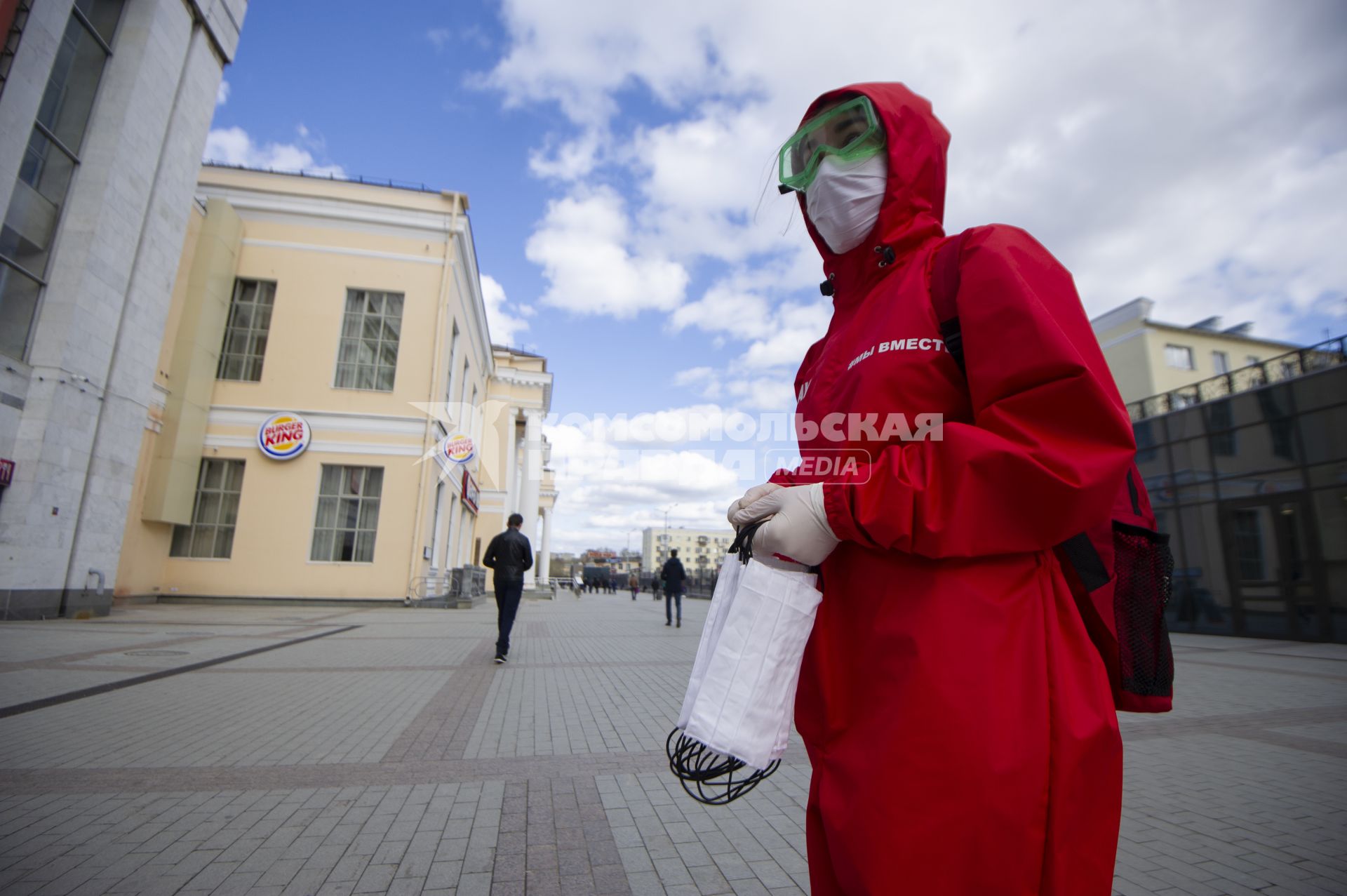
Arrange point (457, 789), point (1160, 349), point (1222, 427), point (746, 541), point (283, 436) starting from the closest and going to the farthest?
point (746, 541) < point (457, 789) < point (1222, 427) < point (283, 436) < point (1160, 349)

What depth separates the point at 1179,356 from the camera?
26.5 m

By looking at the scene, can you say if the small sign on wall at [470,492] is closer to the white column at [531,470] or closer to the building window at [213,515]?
the white column at [531,470]

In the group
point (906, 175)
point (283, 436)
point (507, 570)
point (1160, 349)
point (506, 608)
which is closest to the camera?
point (906, 175)

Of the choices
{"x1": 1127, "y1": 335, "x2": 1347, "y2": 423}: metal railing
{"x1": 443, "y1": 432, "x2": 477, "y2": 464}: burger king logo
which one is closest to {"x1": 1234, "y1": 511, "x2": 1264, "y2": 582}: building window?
{"x1": 1127, "y1": 335, "x2": 1347, "y2": 423}: metal railing

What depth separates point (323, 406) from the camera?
18016mm

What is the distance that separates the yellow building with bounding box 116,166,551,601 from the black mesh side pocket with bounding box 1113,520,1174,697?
18.6m

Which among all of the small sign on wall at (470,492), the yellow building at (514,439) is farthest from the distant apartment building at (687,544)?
the small sign on wall at (470,492)

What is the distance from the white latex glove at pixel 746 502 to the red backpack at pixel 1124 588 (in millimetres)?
414

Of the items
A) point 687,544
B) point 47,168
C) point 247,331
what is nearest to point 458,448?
point 247,331

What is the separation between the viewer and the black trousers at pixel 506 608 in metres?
8.02

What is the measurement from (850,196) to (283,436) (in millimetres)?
19218

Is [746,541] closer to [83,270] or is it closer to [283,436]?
[83,270]

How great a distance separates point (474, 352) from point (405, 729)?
24489 mm

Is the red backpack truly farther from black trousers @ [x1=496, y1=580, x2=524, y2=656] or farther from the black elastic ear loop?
black trousers @ [x1=496, y1=580, x2=524, y2=656]
